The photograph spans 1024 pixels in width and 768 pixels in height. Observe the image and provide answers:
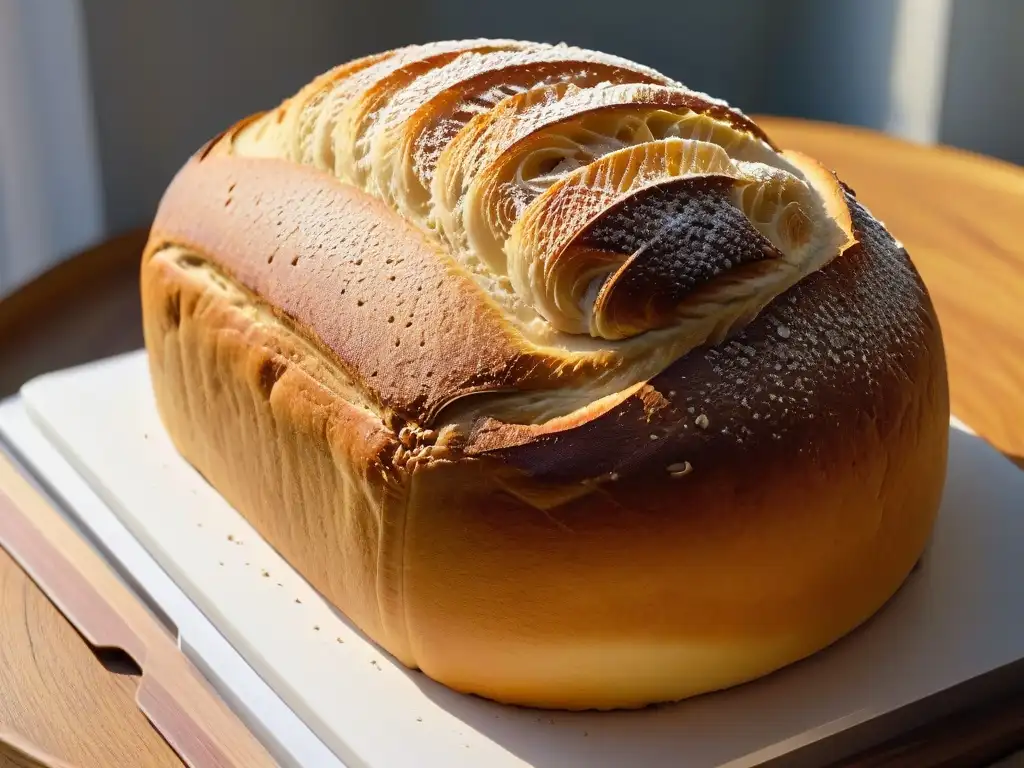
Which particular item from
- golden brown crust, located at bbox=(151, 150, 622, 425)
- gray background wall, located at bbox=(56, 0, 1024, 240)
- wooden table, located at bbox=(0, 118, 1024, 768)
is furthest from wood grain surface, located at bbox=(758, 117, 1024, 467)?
gray background wall, located at bbox=(56, 0, 1024, 240)

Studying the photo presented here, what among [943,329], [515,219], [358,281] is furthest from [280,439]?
[943,329]

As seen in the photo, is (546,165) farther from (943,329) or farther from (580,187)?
(943,329)

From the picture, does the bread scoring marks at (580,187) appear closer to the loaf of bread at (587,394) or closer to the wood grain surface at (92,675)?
the loaf of bread at (587,394)

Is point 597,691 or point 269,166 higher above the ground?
point 269,166

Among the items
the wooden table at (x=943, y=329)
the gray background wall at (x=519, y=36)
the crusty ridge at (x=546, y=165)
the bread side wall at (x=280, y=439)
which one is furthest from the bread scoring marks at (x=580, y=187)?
the gray background wall at (x=519, y=36)

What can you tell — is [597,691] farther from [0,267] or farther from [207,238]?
[0,267]

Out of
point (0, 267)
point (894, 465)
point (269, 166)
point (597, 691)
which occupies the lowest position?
point (0, 267)

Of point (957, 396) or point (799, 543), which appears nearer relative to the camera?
point (799, 543)

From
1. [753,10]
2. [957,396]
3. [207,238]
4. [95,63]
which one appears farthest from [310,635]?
[753,10]
